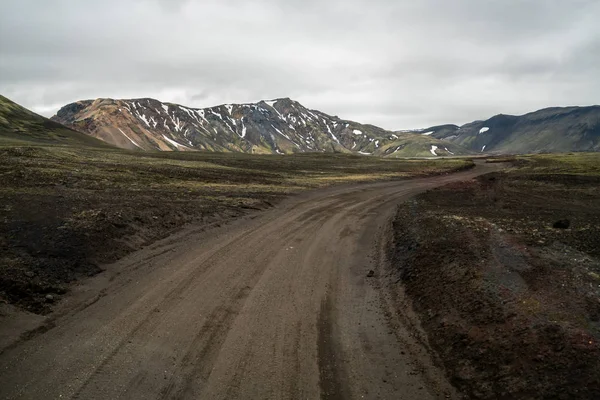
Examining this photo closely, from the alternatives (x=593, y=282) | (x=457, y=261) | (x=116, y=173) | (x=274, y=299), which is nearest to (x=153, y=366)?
(x=274, y=299)

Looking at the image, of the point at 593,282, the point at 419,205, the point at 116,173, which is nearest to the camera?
the point at 593,282

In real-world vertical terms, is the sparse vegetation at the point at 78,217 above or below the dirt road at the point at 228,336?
above

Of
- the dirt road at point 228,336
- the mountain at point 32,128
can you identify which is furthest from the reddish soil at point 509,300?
the mountain at point 32,128

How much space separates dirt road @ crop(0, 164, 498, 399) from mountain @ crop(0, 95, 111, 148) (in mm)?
138444

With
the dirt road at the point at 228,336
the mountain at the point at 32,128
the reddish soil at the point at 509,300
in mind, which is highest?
the mountain at the point at 32,128

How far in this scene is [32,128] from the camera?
152750 millimetres

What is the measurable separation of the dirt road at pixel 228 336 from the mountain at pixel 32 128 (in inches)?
5451

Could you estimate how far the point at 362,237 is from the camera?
20750mm

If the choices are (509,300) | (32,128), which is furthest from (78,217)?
(32,128)

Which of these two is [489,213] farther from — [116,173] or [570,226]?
[116,173]

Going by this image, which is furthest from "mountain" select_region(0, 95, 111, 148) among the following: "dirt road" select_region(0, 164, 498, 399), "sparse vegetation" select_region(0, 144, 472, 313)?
"dirt road" select_region(0, 164, 498, 399)

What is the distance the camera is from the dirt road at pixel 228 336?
769 cm

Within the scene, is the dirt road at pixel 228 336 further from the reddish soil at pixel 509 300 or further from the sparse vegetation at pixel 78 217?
the sparse vegetation at pixel 78 217

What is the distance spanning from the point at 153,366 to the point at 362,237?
14.3 metres
